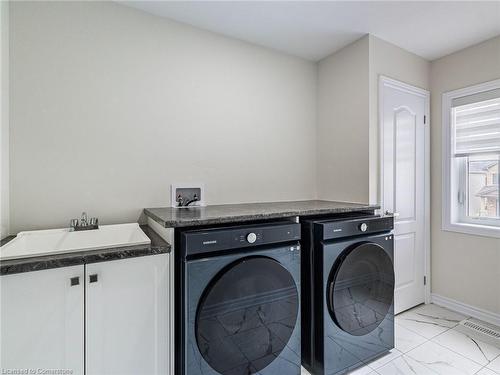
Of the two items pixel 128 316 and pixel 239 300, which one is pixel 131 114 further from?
pixel 239 300

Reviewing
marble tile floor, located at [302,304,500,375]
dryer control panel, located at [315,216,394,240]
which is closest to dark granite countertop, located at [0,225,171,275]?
dryer control panel, located at [315,216,394,240]

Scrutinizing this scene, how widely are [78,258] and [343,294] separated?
1477 mm

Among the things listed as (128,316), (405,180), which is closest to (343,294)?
(128,316)

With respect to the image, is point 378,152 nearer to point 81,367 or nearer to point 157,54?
point 157,54

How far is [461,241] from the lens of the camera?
2451 mm

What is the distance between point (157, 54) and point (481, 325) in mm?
3433

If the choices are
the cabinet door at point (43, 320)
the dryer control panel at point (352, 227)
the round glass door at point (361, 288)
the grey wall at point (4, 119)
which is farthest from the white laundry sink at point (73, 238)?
the round glass door at point (361, 288)

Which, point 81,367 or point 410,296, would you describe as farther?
point 410,296

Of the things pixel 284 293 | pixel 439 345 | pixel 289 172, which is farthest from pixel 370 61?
pixel 439 345

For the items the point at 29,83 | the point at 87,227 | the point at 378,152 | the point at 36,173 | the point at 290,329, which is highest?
the point at 29,83

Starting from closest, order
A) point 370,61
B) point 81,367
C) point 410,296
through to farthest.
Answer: point 81,367
point 370,61
point 410,296

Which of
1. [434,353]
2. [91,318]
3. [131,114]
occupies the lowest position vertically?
[434,353]

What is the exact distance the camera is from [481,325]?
7.30ft

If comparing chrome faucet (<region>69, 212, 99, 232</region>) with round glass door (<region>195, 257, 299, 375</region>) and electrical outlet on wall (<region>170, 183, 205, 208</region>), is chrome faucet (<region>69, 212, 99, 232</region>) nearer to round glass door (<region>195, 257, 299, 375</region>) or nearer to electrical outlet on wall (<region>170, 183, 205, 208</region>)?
electrical outlet on wall (<region>170, 183, 205, 208</region>)
